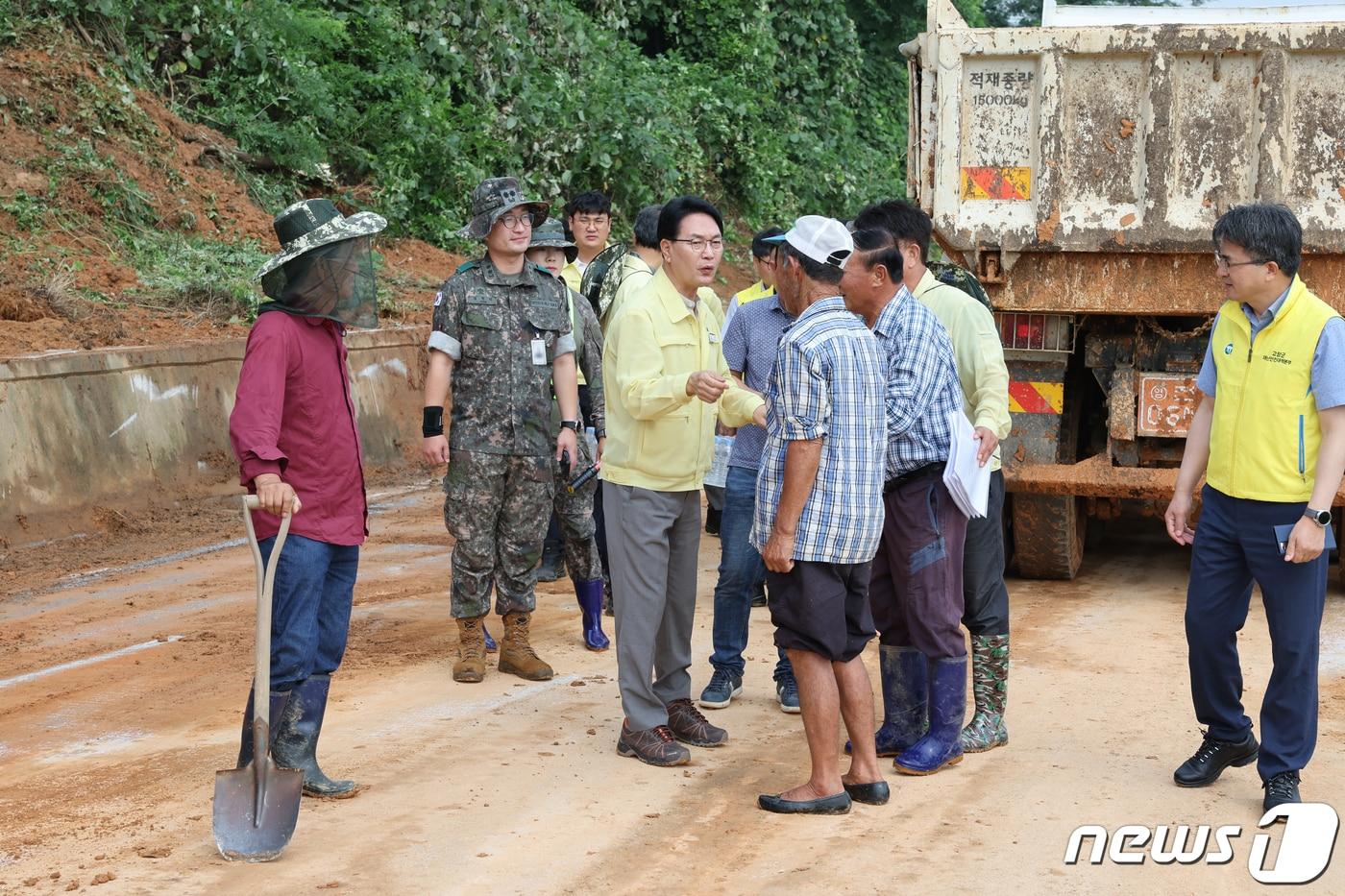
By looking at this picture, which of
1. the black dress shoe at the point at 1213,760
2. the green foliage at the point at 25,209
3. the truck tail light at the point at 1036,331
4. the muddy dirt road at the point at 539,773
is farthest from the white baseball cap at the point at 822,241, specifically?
the green foliage at the point at 25,209

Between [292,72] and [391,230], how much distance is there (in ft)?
6.50

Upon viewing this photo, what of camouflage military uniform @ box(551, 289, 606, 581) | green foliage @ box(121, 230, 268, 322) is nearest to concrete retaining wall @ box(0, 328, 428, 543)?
green foliage @ box(121, 230, 268, 322)

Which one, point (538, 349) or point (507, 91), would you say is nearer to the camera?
point (538, 349)

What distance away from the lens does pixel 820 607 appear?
5.09m

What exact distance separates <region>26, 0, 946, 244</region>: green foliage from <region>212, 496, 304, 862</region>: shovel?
1196 centimetres

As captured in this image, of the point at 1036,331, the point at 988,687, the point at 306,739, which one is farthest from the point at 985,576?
the point at 1036,331

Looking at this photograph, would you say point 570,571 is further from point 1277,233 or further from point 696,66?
point 696,66

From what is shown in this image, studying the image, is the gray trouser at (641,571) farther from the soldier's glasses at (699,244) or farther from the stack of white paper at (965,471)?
the stack of white paper at (965,471)

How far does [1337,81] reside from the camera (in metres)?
7.97

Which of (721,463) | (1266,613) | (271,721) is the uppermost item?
(721,463)

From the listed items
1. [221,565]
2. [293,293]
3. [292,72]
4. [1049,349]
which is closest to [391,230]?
[292,72]

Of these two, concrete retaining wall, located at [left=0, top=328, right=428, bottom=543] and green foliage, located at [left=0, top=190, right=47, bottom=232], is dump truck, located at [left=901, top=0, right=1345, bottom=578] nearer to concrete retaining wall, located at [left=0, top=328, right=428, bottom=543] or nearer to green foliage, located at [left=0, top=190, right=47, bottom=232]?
concrete retaining wall, located at [left=0, top=328, right=428, bottom=543]

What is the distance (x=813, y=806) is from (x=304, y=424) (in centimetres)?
203

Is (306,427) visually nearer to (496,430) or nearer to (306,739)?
(306,739)
